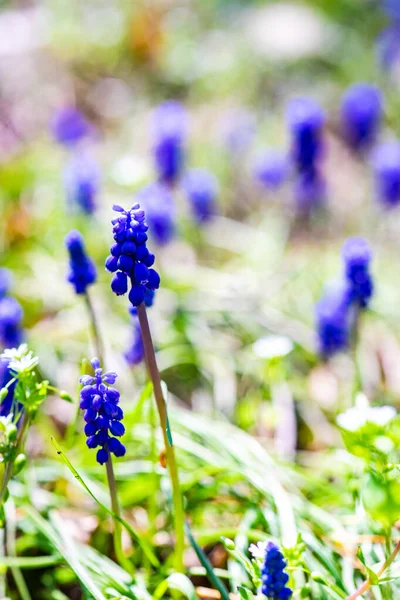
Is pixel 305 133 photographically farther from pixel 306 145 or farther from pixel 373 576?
pixel 373 576

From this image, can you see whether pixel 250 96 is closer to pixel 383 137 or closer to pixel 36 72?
pixel 383 137

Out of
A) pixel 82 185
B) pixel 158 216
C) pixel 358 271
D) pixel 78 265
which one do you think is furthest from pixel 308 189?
pixel 78 265

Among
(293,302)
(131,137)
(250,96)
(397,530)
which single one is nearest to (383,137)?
(250,96)

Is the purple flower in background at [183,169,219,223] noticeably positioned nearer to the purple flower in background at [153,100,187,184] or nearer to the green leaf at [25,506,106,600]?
the purple flower in background at [153,100,187,184]

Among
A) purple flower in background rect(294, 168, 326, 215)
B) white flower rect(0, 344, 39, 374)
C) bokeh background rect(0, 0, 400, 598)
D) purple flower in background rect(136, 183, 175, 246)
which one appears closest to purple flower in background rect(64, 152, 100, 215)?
bokeh background rect(0, 0, 400, 598)

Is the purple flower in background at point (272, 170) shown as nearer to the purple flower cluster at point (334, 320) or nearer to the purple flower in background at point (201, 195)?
the purple flower in background at point (201, 195)
